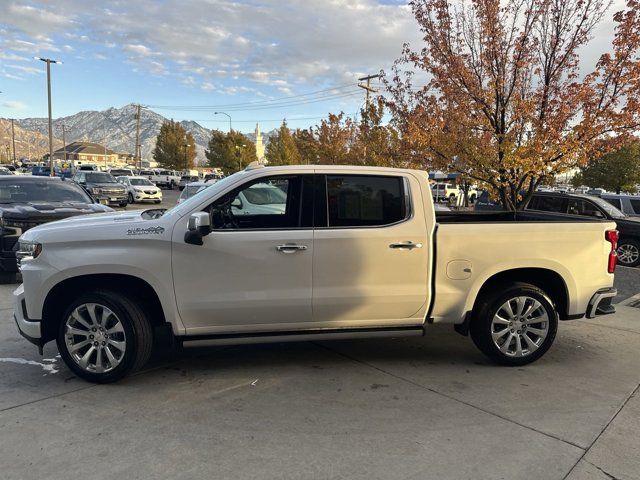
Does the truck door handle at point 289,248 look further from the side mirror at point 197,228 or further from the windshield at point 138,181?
the windshield at point 138,181

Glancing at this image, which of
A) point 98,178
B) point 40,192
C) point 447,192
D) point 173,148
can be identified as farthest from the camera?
point 173,148

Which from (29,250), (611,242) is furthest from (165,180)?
(611,242)

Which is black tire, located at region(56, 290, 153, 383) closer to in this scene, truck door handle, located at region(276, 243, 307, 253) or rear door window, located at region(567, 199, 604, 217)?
truck door handle, located at region(276, 243, 307, 253)

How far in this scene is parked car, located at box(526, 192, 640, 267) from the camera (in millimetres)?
11234

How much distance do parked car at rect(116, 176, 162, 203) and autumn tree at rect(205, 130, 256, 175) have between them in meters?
31.0

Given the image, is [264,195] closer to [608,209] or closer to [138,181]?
[608,209]

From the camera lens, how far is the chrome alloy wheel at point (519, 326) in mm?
4551

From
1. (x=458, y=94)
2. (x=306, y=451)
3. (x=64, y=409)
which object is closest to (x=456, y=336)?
(x=306, y=451)

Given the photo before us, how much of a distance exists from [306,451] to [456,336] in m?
3.02

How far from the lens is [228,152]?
61500 mm

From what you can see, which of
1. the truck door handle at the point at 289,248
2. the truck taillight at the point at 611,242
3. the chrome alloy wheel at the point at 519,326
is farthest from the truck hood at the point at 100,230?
the truck taillight at the point at 611,242

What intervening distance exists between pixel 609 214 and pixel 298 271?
33.5ft

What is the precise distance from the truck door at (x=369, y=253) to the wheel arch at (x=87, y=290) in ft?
4.78

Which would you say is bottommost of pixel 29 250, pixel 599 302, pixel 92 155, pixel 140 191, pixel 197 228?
pixel 599 302
